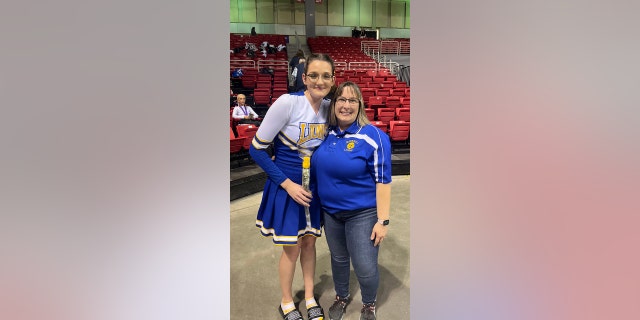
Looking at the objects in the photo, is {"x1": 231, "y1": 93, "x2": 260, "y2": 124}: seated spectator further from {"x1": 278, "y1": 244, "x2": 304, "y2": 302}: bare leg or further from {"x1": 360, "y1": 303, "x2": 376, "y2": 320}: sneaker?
{"x1": 360, "y1": 303, "x2": 376, "y2": 320}: sneaker

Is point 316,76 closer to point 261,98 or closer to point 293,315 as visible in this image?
point 293,315

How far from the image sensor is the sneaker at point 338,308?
5.17ft

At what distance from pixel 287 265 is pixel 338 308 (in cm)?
33

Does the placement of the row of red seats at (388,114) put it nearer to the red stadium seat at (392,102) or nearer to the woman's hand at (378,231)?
the red stadium seat at (392,102)

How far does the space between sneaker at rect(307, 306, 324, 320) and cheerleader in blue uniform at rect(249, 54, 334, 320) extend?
1.23 feet

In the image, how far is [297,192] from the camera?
49.4 inches

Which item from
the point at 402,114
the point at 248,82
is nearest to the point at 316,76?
the point at 402,114

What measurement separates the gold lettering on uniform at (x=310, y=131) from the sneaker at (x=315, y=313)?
805mm

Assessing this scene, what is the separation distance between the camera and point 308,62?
1.21 meters

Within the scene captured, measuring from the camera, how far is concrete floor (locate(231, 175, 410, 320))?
1624mm

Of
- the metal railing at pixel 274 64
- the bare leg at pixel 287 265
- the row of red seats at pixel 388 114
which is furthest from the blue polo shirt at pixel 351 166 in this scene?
the metal railing at pixel 274 64
